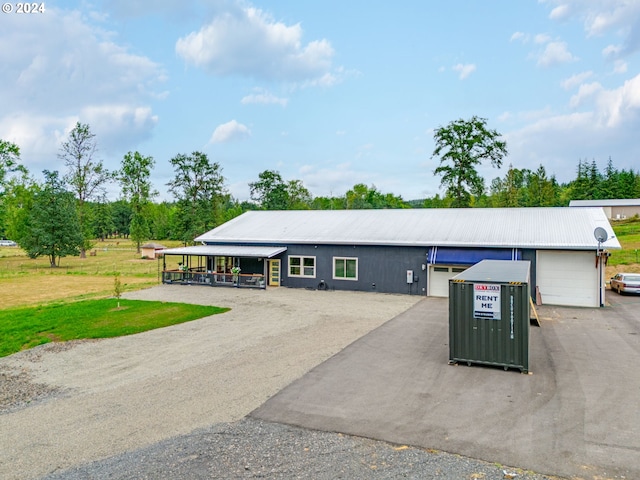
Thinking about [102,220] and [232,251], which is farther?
[102,220]

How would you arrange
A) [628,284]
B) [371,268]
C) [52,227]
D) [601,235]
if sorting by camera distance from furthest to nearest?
[52,227]
[371,268]
[628,284]
[601,235]

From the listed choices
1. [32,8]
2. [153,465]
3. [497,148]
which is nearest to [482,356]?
[153,465]

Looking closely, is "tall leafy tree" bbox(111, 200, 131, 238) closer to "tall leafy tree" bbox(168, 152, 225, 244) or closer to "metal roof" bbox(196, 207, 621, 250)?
"tall leafy tree" bbox(168, 152, 225, 244)

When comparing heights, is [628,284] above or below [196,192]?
below

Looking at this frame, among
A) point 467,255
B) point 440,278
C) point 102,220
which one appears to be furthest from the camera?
point 102,220

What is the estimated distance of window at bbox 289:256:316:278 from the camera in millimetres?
24328

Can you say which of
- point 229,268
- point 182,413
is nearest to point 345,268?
point 229,268

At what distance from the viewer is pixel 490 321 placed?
31.6 feet

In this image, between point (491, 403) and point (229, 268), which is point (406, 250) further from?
point (491, 403)

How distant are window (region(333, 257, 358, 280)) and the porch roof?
3.35 metres

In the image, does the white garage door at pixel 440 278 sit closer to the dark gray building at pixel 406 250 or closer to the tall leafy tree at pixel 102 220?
the dark gray building at pixel 406 250

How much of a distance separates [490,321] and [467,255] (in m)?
11.3

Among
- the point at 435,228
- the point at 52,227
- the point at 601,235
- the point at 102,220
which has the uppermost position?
the point at 102,220

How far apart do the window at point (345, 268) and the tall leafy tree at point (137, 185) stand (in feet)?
144
